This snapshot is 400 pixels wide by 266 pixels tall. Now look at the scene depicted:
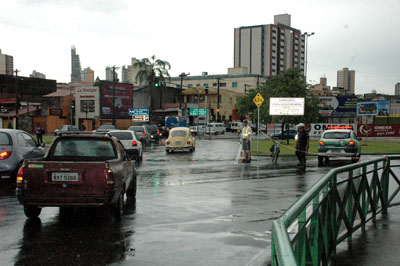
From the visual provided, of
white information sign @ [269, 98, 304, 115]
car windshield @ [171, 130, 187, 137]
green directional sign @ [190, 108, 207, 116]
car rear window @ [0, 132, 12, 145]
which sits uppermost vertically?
white information sign @ [269, 98, 304, 115]

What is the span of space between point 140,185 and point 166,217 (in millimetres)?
4823

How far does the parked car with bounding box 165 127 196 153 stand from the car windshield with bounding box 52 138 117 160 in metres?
20.2

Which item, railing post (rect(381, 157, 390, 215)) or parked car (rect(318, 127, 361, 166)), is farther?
parked car (rect(318, 127, 361, 166))

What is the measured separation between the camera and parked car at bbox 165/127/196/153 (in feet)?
96.3

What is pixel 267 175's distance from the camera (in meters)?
16.0

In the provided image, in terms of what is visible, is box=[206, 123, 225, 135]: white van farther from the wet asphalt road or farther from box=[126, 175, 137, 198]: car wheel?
→ box=[126, 175, 137, 198]: car wheel

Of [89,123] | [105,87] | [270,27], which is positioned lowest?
[89,123]

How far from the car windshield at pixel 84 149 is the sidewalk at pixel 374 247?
4.77 m

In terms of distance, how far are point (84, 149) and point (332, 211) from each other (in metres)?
5.27

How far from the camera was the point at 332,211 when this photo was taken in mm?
5555

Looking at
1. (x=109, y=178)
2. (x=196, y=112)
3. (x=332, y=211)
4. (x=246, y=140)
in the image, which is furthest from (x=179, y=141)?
(x=196, y=112)

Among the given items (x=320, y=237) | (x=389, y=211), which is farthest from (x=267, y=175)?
(x=320, y=237)

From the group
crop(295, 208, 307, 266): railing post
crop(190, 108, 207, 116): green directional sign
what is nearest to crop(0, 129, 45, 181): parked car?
crop(295, 208, 307, 266): railing post

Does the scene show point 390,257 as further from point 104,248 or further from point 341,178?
point 104,248
